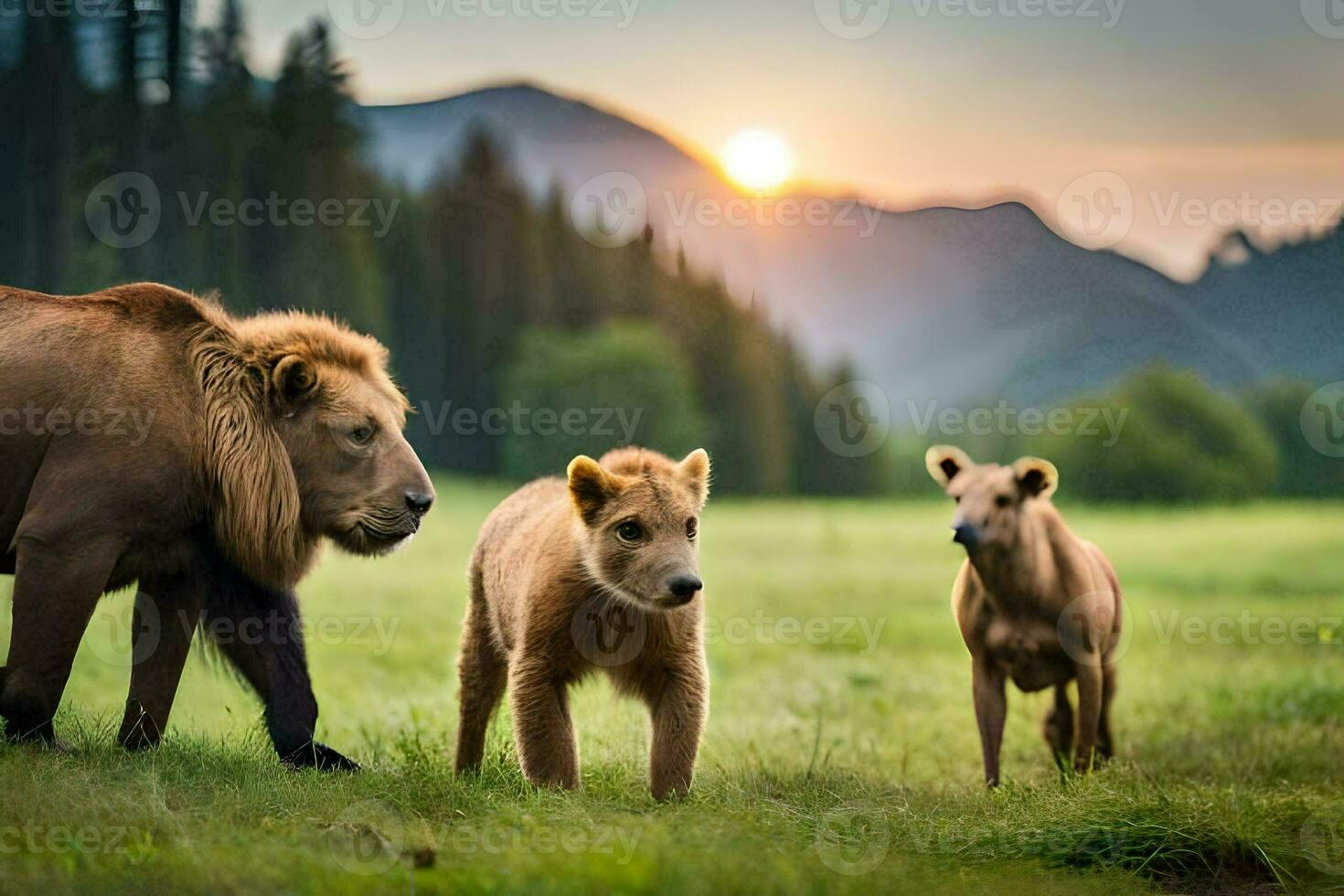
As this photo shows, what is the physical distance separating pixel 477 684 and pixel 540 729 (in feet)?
4.56

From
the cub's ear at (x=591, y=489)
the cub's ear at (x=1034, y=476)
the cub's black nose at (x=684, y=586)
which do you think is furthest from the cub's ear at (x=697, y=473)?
the cub's ear at (x=1034, y=476)

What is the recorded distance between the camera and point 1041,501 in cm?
1036

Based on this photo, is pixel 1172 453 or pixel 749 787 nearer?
pixel 749 787

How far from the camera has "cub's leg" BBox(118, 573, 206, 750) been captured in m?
8.20

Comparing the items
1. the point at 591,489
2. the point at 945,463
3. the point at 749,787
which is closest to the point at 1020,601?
the point at 945,463

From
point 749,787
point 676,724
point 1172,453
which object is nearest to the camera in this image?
point 676,724

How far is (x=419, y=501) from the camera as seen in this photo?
8086 mm

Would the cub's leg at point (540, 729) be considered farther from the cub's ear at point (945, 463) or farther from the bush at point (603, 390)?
the bush at point (603, 390)

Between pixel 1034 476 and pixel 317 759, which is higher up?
pixel 1034 476

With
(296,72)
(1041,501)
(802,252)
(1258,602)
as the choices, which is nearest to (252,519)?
(1041,501)

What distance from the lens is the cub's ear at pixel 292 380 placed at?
8109 millimetres

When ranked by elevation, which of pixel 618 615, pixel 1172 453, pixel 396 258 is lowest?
pixel 1172 453

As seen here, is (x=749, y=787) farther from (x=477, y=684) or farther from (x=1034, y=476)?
(x=1034, y=476)

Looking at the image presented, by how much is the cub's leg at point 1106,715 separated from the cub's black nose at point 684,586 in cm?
499
